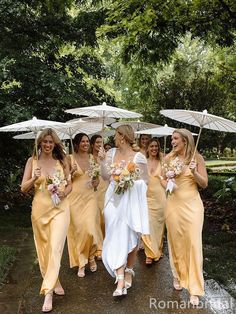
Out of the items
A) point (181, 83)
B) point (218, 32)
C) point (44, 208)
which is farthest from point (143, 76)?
point (44, 208)

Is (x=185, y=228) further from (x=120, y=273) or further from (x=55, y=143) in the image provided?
(x=55, y=143)

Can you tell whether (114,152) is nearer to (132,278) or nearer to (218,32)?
(132,278)

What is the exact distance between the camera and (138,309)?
4977 mm

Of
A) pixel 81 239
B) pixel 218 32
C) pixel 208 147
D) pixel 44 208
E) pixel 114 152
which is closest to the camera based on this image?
pixel 44 208

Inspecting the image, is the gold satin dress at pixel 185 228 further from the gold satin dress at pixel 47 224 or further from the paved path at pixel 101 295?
the gold satin dress at pixel 47 224

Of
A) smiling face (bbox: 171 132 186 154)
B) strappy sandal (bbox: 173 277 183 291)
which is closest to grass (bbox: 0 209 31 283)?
strappy sandal (bbox: 173 277 183 291)

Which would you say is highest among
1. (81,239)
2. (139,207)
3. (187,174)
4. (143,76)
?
(143,76)

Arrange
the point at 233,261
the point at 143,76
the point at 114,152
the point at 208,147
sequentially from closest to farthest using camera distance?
the point at 114,152 < the point at 233,261 < the point at 143,76 < the point at 208,147

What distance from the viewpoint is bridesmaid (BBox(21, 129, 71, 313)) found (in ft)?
17.3

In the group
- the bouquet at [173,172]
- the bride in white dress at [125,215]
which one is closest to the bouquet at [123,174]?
the bride in white dress at [125,215]

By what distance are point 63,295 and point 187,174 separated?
7.58ft

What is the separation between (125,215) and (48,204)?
3.49ft

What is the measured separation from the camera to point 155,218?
7.54 metres

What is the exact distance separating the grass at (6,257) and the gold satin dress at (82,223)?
1.14m
